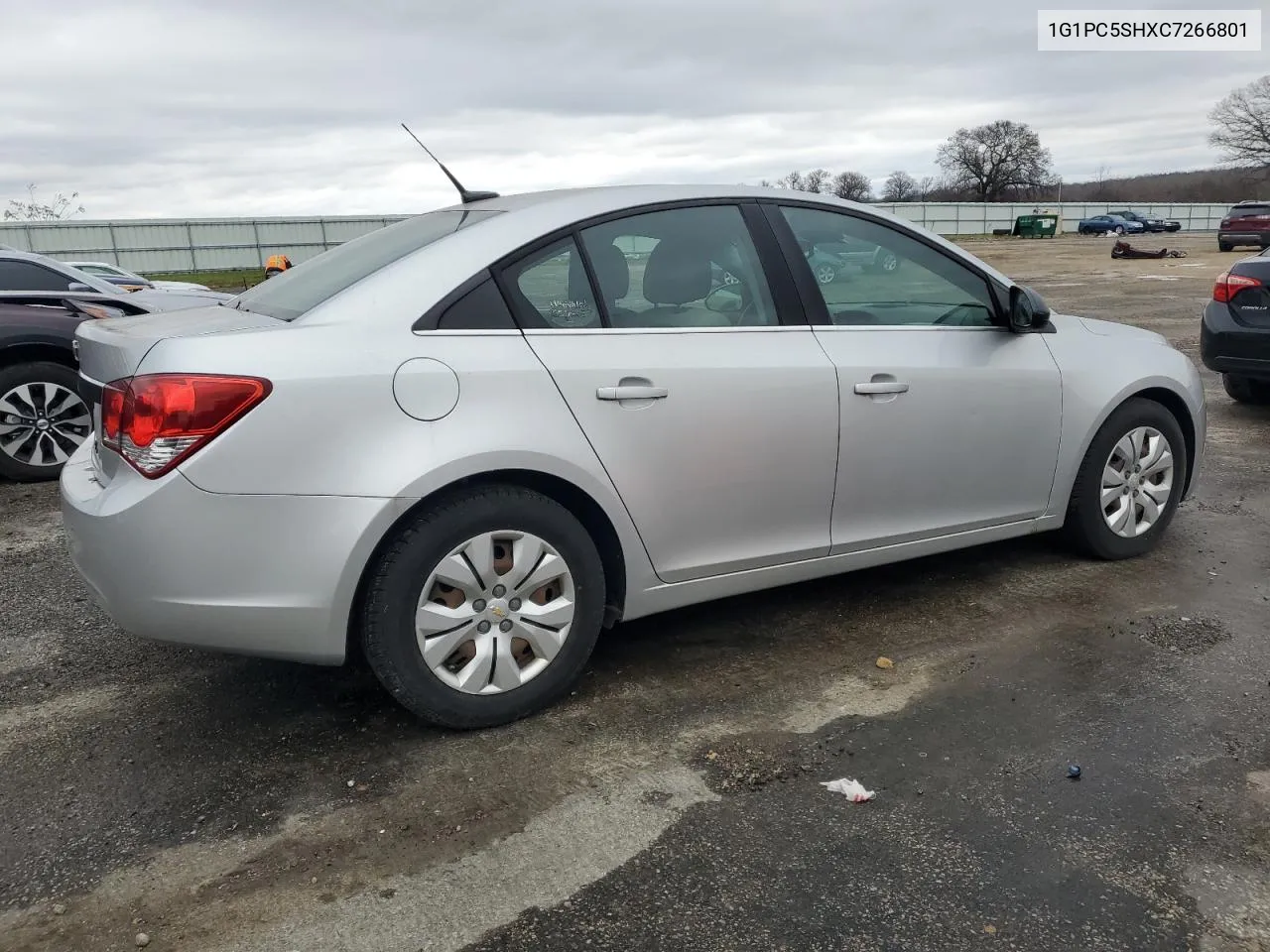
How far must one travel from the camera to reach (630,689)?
3.44 metres

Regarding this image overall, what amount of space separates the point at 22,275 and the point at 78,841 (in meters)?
5.96

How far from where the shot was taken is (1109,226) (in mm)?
54500

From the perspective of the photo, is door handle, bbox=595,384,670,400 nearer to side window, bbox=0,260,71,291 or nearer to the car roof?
the car roof

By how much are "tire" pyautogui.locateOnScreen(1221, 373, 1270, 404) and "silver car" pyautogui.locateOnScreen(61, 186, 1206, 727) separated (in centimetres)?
527

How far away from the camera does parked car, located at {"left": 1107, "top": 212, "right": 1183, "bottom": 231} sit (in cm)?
5403

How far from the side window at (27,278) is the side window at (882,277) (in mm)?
5962

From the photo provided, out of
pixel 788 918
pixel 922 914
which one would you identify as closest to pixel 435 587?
pixel 788 918

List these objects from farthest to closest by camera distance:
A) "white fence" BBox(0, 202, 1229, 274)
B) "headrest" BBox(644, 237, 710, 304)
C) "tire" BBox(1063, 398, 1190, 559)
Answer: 1. "white fence" BBox(0, 202, 1229, 274)
2. "tire" BBox(1063, 398, 1190, 559)
3. "headrest" BBox(644, 237, 710, 304)

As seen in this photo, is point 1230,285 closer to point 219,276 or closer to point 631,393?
point 631,393

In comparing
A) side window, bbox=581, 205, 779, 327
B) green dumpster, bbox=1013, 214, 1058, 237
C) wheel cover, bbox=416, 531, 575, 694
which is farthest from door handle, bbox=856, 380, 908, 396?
green dumpster, bbox=1013, 214, 1058, 237

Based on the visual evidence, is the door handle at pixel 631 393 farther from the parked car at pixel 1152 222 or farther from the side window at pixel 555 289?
the parked car at pixel 1152 222

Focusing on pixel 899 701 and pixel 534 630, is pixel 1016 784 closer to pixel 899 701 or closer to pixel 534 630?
pixel 899 701

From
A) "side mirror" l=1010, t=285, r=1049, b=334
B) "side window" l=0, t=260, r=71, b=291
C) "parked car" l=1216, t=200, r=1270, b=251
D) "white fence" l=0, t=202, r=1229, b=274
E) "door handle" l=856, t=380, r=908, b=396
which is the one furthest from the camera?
"white fence" l=0, t=202, r=1229, b=274

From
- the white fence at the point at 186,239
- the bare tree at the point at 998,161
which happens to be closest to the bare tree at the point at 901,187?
the bare tree at the point at 998,161
